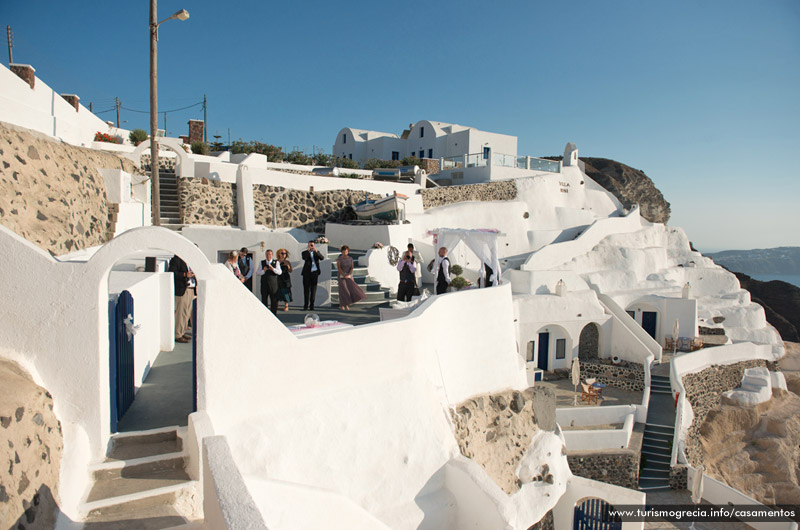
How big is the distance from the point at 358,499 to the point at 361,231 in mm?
10957

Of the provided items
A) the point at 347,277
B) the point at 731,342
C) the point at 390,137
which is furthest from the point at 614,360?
the point at 390,137

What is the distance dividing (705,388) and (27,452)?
74.5ft

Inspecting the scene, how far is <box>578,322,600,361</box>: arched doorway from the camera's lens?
20500 mm

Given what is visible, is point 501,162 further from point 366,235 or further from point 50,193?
point 50,193

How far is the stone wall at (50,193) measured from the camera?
26.6 feet

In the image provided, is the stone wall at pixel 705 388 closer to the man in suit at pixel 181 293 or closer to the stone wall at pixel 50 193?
the man in suit at pixel 181 293

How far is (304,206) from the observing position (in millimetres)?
17953

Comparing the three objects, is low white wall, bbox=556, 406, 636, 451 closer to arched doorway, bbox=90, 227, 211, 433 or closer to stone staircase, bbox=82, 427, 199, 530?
arched doorway, bbox=90, 227, 211, 433

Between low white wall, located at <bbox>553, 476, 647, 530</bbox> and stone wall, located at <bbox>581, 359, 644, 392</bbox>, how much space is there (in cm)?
858

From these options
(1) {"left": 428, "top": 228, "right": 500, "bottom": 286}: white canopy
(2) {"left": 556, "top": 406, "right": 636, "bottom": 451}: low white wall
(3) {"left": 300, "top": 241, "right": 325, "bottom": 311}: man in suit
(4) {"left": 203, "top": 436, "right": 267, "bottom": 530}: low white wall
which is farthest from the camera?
(2) {"left": 556, "top": 406, "right": 636, "bottom": 451}: low white wall

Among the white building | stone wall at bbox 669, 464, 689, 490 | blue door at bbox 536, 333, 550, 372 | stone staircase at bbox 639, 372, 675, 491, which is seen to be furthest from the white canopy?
the white building

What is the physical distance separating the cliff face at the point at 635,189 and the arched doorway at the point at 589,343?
82.2 ft

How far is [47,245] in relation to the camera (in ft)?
27.2

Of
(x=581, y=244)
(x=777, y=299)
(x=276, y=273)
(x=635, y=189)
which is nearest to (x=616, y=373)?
(x=581, y=244)
